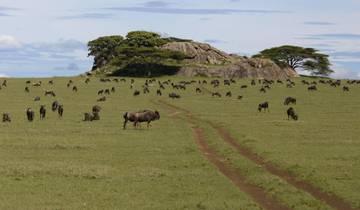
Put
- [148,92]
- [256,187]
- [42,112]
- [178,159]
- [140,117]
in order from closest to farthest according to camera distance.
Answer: [256,187]
[178,159]
[140,117]
[42,112]
[148,92]

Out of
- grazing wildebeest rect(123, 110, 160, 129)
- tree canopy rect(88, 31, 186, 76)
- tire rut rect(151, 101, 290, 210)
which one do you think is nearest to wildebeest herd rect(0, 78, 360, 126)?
grazing wildebeest rect(123, 110, 160, 129)

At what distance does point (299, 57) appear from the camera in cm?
11856

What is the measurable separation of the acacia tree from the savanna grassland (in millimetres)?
64778

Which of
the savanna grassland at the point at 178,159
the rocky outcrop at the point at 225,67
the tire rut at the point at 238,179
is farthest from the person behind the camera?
the rocky outcrop at the point at 225,67

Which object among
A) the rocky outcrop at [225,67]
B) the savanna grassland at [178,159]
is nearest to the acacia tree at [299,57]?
the rocky outcrop at [225,67]

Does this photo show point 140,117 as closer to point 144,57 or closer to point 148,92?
point 148,92

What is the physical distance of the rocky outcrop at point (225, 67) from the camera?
10344 centimetres

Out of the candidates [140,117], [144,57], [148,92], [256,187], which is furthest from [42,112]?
[144,57]

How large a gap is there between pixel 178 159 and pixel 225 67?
3104 inches

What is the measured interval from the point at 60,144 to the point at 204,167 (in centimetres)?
872

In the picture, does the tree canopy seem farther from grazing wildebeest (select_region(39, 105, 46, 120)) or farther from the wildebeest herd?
grazing wildebeest (select_region(39, 105, 46, 120))

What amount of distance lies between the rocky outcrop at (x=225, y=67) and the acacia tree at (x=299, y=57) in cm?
488

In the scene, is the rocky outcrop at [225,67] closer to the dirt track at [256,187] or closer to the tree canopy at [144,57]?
the tree canopy at [144,57]

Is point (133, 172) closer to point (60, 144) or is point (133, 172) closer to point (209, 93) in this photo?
point (60, 144)
